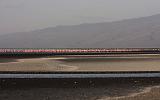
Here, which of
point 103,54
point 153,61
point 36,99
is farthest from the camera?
point 103,54

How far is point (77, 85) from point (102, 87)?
12.1ft

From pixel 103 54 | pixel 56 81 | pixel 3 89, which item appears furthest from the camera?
pixel 103 54

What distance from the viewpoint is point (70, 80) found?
50.3 meters

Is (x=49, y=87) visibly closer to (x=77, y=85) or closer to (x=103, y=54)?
(x=77, y=85)

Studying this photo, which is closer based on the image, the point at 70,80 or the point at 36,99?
the point at 36,99

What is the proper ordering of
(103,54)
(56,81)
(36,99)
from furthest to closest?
(103,54) → (56,81) → (36,99)

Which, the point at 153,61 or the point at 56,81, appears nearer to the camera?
the point at 56,81

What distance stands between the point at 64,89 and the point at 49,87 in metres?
2.68

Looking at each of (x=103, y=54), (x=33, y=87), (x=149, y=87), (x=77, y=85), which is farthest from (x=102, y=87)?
(x=103, y=54)

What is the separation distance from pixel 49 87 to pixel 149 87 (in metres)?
Answer: 14.5

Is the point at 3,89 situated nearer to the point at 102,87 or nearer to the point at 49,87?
the point at 49,87

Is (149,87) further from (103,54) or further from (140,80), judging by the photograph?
(103,54)

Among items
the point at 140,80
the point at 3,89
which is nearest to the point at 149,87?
the point at 140,80

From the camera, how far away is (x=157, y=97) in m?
39.9
